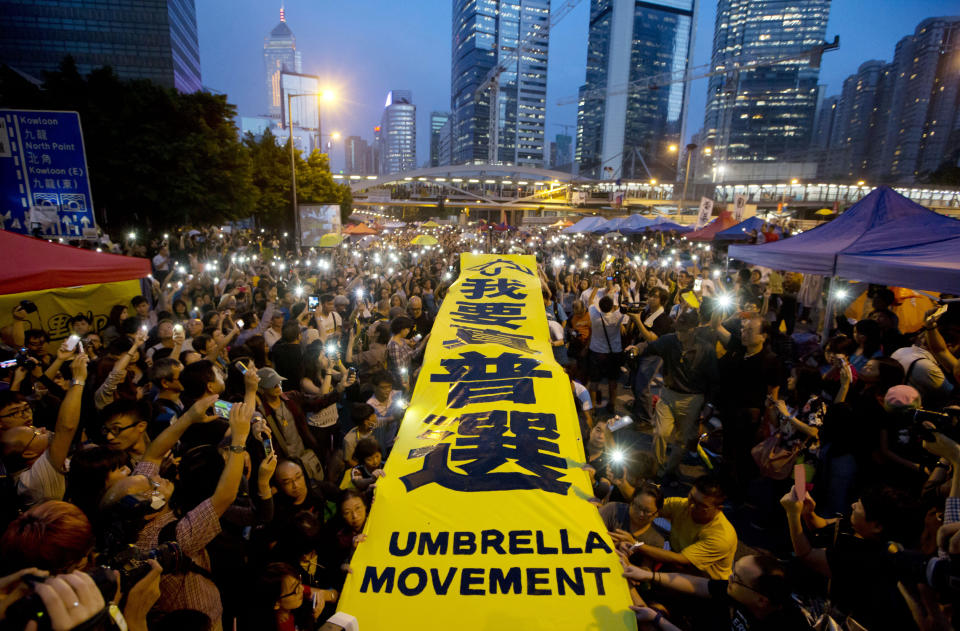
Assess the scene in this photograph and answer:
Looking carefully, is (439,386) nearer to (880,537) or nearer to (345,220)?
(880,537)

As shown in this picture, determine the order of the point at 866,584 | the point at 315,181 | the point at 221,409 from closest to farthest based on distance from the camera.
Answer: the point at 866,584
the point at 221,409
the point at 315,181

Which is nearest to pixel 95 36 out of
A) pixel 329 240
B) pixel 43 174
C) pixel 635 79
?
pixel 329 240

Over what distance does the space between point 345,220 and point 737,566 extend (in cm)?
4958

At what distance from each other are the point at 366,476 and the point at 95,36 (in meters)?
81.1

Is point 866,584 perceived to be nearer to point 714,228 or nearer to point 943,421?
point 943,421

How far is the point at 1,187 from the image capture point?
7.72 m

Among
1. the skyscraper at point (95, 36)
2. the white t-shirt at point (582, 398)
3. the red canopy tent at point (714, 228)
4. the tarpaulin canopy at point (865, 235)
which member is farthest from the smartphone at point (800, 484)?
the skyscraper at point (95, 36)

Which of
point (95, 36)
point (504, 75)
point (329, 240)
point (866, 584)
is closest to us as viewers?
point (866, 584)

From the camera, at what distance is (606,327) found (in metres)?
7.08

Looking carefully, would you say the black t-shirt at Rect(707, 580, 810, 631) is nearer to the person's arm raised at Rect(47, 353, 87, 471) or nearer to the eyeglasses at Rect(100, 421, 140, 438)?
the eyeglasses at Rect(100, 421, 140, 438)

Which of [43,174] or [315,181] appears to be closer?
[43,174]

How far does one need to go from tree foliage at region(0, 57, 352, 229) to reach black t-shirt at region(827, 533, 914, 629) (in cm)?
2262

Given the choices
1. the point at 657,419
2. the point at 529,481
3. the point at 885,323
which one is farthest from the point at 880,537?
the point at 885,323

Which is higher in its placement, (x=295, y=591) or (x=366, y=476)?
(x=295, y=591)
